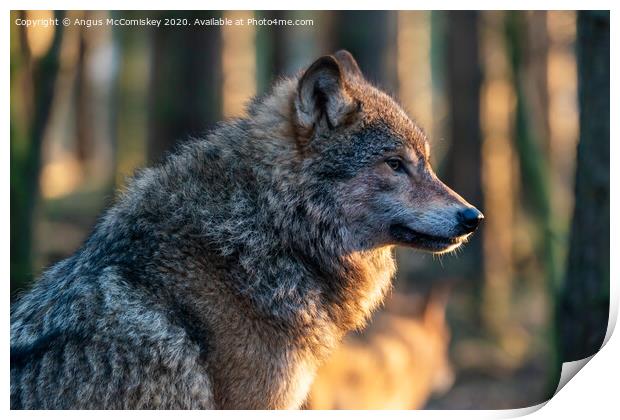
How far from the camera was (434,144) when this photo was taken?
23.2ft

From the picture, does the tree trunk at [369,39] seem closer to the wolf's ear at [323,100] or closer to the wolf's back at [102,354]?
the wolf's ear at [323,100]

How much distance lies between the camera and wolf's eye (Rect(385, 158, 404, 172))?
520 centimetres

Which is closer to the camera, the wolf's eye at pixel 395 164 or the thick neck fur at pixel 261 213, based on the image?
the thick neck fur at pixel 261 213

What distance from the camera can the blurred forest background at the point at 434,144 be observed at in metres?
6.41

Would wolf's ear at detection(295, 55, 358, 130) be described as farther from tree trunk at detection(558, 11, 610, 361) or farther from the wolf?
tree trunk at detection(558, 11, 610, 361)

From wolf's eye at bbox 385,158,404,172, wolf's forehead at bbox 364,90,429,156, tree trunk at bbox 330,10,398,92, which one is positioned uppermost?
tree trunk at bbox 330,10,398,92

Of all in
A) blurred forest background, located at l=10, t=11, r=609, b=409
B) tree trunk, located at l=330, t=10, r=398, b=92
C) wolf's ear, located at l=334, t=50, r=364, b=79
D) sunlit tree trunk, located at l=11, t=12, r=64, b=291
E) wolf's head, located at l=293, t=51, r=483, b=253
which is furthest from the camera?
tree trunk, located at l=330, t=10, r=398, b=92

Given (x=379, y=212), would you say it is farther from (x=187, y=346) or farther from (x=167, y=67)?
Answer: (x=167, y=67)

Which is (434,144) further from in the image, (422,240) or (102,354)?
(102,354)

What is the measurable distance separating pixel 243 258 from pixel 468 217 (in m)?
1.48

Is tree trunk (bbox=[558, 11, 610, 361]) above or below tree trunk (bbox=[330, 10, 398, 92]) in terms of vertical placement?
below

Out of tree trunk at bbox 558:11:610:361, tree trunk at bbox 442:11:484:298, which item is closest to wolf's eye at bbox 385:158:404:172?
tree trunk at bbox 558:11:610:361

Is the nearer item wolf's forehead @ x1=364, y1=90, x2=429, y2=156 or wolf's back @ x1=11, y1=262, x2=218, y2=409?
wolf's back @ x1=11, y1=262, x2=218, y2=409

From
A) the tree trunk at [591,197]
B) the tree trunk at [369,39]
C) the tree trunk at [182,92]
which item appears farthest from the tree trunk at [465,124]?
the tree trunk at [591,197]
